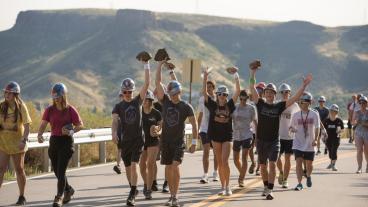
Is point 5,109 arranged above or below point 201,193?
above

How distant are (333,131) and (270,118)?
306 inches

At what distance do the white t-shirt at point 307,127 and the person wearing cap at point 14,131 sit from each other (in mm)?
5299

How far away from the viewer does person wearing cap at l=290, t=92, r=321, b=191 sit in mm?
15984

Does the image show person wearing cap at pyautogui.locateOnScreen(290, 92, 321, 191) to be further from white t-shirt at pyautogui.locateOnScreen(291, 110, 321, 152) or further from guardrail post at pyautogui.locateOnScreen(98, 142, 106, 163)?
guardrail post at pyautogui.locateOnScreen(98, 142, 106, 163)

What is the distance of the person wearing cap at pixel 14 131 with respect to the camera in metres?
12.8

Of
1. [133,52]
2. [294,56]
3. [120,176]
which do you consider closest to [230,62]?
[294,56]

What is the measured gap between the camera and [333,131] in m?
21.9

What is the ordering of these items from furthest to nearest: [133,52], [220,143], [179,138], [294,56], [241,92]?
[294,56], [133,52], [241,92], [220,143], [179,138]

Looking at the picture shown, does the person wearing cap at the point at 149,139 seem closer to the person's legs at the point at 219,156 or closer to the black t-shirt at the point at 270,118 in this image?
the person's legs at the point at 219,156

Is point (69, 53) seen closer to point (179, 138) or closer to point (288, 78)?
point (288, 78)

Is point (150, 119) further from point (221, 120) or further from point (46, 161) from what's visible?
point (46, 161)

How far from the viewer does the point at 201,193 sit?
49.1ft

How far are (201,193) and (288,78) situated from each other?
550ft

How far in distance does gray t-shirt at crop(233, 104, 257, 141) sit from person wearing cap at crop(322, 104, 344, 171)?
590cm
